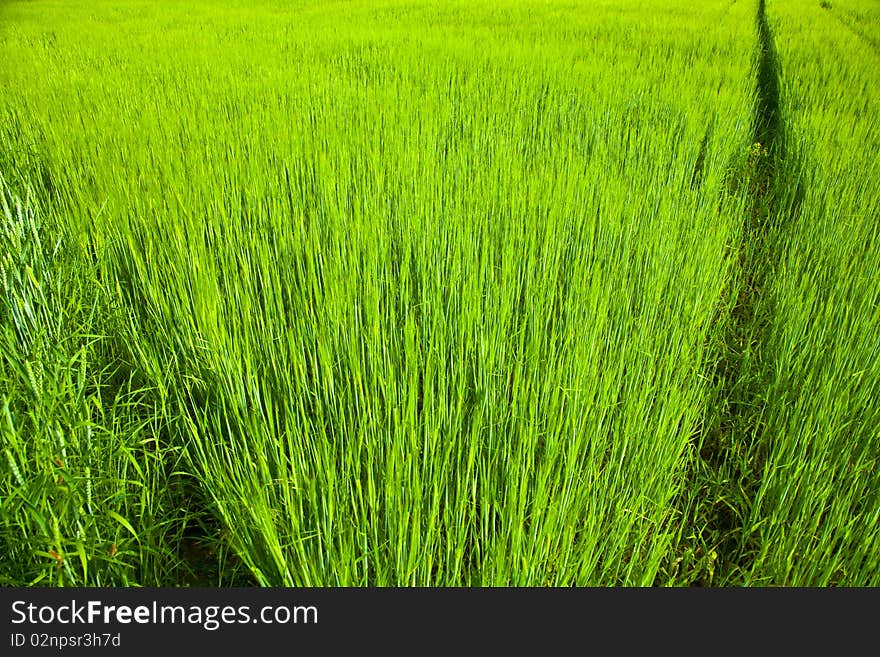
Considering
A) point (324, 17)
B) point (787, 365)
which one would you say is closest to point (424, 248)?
point (787, 365)

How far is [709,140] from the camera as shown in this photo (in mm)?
2543

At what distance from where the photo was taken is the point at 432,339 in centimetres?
110

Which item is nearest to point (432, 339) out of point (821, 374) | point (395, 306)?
point (395, 306)

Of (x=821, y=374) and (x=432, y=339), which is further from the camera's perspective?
(x=821, y=374)

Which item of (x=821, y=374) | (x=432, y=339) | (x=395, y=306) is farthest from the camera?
(x=395, y=306)

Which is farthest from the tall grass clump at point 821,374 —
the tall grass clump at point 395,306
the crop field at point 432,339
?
the tall grass clump at point 395,306

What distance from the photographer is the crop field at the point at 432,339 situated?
2.95 feet

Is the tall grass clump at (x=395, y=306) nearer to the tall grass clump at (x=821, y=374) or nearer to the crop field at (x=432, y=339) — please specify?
the crop field at (x=432, y=339)

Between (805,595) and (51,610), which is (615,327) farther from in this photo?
(51,610)

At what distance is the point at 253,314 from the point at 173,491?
420mm

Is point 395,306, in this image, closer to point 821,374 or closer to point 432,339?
point 432,339

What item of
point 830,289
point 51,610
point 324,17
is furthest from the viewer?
point 324,17

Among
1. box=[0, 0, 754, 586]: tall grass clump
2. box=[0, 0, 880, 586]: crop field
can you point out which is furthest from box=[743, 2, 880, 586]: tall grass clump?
box=[0, 0, 754, 586]: tall grass clump

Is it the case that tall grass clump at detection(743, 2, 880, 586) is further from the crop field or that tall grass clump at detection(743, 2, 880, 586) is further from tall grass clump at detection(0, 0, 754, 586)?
tall grass clump at detection(0, 0, 754, 586)
